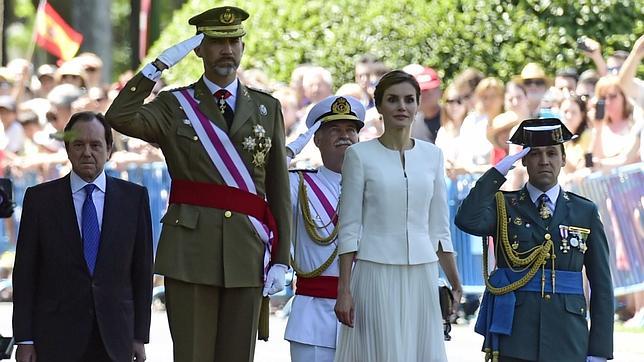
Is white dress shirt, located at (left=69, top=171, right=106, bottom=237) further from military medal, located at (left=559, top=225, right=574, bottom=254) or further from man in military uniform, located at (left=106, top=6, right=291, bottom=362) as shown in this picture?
military medal, located at (left=559, top=225, right=574, bottom=254)

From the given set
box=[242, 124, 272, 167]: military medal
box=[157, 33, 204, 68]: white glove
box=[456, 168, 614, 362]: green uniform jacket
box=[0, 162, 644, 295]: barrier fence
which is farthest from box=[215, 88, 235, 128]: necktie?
box=[0, 162, 644, 295]: barrier fence

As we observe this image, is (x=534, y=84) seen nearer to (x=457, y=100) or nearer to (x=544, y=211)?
(x=457, y=100)

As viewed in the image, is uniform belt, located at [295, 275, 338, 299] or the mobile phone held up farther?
the mobile phone held up

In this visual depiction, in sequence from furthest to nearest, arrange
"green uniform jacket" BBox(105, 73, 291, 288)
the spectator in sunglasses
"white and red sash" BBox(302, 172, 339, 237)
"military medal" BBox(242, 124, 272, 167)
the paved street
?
the spectator in sunglasses < the paved street < "white and red sash" BBox(302, 172, 339, 237) < "military medal" BBox(242, 124, 272, 167) < "green uniform jacket" BBox(105, 73, 291, 288)

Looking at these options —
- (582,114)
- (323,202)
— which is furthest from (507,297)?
(582,114)

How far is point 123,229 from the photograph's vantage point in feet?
26.0

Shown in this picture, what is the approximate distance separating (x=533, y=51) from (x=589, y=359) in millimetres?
8068

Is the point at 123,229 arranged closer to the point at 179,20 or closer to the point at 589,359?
the point at 589,359

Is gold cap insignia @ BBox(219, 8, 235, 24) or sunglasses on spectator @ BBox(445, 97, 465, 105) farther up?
sunglasses on spectator @ BBox(445, 97, 465, 105)

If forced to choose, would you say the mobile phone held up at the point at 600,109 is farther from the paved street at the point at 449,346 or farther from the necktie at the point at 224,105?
the necktie at the point at 224,105

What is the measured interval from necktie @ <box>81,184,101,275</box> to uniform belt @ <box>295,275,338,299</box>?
1249mm

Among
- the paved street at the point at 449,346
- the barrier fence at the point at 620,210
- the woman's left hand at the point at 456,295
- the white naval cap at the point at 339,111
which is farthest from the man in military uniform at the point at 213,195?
the barrier fence at the point at 620,210

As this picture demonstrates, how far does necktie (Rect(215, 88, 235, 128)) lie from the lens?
7758mm

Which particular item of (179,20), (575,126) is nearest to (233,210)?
(575,126)
